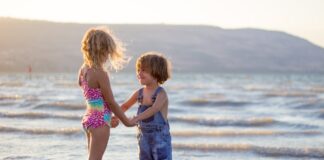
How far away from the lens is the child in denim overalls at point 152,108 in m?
6.28

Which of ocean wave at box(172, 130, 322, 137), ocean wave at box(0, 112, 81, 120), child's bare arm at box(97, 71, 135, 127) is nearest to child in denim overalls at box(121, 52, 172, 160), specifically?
child's bare arm at box(97, 71, 135, 127)

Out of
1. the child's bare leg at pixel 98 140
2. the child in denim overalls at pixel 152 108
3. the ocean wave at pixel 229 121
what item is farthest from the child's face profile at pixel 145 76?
the ocean wave at pixel 229 121

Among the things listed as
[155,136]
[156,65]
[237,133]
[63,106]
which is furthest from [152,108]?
[63,106]

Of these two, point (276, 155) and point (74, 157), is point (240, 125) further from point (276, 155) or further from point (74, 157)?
point (74, 157)

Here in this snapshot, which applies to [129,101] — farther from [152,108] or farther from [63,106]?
[63,106]

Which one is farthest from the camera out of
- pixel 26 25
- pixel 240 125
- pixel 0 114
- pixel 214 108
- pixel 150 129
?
pixel 26 25

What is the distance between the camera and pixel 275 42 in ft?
587

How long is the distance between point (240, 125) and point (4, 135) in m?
6.03

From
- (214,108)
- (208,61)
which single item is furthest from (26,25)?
(214,108)

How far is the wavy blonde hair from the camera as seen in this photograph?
20.0 feet

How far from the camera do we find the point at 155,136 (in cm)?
636

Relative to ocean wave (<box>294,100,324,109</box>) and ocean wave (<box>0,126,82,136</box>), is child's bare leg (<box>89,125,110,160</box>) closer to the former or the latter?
ocean wave (<box>0,126,82,136</box>)

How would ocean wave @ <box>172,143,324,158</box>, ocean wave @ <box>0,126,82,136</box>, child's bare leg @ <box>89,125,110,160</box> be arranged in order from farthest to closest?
ocean wave @ <box>0,126,82,136</box> → ocean wave @ <box>172,143,324,158</box> → child's bare leg @ <box>89,125,110,160</box>

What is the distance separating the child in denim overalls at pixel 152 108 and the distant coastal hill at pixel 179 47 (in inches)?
4772
